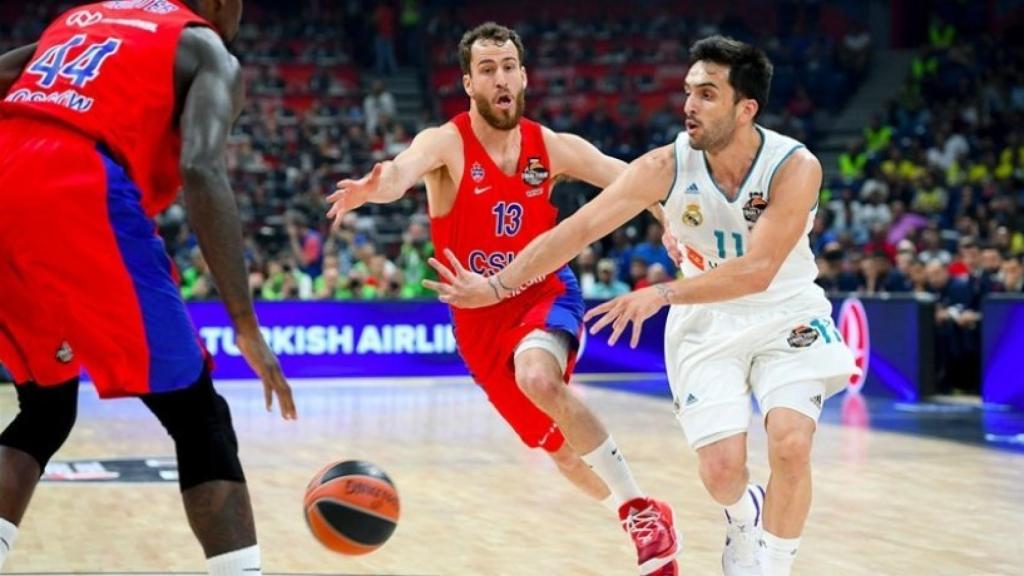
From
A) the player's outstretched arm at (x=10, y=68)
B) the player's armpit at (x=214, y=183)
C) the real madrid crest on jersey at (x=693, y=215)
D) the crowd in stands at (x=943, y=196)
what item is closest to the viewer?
the player's armpit at (x=214, y=183)

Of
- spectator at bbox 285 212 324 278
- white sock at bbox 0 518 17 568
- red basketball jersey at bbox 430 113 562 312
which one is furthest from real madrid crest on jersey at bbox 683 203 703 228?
spectator at bbox 285 212 324 278

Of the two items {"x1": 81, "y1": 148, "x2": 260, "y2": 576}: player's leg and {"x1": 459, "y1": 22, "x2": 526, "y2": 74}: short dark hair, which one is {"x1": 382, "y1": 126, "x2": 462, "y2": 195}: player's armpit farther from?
{"x1": 81, "y1": 148, "x2": 260, "y2": 576}: player's leg

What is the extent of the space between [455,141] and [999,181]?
1612 centimetres

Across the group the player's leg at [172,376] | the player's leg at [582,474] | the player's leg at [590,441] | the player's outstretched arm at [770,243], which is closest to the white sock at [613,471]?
the player's leg at [590,441]

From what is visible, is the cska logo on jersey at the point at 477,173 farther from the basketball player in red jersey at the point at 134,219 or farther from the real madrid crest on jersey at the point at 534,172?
the basketball player in red jersey at the point at 134,219

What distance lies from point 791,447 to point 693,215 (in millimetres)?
896

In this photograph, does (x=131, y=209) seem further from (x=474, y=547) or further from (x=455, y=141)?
(x=474, y=547)

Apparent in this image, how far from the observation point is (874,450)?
1069 centimetres

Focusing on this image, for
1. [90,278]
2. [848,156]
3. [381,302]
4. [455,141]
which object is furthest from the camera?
[848,156]

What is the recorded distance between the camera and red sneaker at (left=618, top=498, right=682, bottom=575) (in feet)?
19.1

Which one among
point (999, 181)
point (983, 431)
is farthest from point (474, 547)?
point (999, 181)

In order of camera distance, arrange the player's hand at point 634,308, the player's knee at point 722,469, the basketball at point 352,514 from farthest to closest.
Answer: the player's knee at point 722,469
the player's hand at point 634,308
the basketball at point 352,514

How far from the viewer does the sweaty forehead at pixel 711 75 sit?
5469mm

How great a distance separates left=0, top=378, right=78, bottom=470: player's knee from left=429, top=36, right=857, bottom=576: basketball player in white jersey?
1398 millimetres
